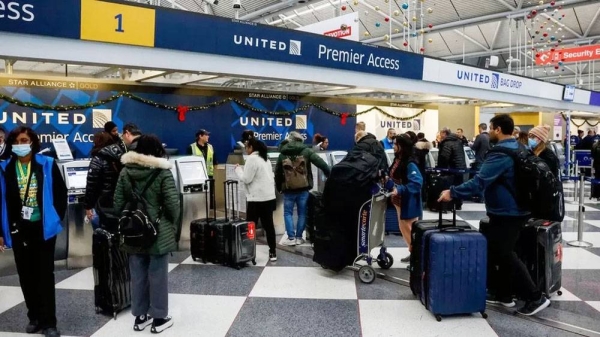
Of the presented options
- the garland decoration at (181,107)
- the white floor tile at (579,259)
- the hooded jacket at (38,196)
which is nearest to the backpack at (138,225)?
the hooded jacket at (38,196)

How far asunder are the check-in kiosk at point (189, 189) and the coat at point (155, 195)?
228 centimetres

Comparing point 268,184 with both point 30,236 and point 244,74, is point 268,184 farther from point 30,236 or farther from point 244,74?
point 30,236

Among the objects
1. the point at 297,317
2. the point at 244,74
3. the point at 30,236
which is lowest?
the point at 297,317

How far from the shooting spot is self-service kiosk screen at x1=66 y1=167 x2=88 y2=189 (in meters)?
4.64

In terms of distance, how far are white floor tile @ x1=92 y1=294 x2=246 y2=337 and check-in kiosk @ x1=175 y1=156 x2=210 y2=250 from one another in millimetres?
1733

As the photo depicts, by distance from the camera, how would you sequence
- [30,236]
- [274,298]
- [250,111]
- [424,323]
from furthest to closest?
1. [250,111]
2. [274,298]
3. [424,323]
4. [30,236]

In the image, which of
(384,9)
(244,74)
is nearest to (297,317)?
(244,74)

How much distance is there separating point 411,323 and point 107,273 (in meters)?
2.16

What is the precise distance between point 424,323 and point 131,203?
2.10 m

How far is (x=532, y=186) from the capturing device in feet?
10.4

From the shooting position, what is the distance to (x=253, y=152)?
4914mm

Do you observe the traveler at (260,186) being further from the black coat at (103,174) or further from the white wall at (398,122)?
the white wall at (398,122)

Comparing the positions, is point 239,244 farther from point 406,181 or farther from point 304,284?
point 406,181

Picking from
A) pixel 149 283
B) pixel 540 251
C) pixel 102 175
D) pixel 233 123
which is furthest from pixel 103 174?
pixel 233 123
